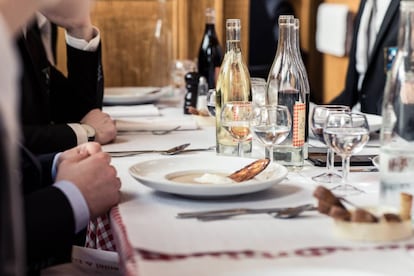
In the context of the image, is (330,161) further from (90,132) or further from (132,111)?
(132,111)

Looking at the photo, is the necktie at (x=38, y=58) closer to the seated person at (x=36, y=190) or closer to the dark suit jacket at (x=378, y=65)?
the seated person at (x=36, y=190)

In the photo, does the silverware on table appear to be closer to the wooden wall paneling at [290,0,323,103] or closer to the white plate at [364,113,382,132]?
the white plate at [364,113,382,132]

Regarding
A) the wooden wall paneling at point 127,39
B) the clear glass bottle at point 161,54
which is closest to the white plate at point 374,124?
the clear glass bottle at point 161,54

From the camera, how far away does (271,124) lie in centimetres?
154

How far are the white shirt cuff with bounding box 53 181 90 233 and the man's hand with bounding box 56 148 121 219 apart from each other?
1 cm

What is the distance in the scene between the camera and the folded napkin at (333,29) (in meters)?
4.22

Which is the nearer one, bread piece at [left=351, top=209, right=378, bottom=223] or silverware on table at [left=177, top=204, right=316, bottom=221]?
bread piece at [left=351, top=209, right=378, bottom=223]

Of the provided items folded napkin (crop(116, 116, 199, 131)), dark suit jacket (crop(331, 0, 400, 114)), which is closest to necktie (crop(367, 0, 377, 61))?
dark suit jacket (crop(331, 0, 400, 114))

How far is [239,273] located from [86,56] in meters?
1.32

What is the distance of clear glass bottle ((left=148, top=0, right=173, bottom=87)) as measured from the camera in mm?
3482

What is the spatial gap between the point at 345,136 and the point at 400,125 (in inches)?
6.2

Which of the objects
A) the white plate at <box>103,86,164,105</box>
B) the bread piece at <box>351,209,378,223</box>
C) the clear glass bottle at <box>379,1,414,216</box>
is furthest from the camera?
the white plate at <box>103,86,164,105</box>

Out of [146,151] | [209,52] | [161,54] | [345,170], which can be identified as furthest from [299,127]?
[161,54]

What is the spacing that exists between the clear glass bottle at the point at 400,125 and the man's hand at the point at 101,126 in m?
0.88
